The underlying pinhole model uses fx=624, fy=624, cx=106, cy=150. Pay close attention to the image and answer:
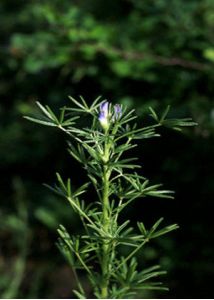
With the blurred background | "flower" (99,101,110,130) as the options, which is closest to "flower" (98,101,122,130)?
"flower" (99,101,110,130)

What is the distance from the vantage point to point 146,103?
2.35 metres

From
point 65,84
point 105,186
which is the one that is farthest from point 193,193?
point 105,186

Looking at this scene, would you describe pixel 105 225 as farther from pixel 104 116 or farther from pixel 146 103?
pixel 146 103

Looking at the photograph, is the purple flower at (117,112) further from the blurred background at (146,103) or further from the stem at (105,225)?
the blurred background at (146,103)

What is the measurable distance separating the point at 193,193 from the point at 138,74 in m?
0.50

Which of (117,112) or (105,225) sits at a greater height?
(117,112)

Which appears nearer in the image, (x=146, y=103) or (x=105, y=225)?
(x=105, y=225)

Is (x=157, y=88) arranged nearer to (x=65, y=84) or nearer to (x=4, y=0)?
(x=65, y=84)

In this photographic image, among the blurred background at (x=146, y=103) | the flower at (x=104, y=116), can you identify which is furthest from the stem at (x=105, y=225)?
the blurred background at (x=146, y=103)

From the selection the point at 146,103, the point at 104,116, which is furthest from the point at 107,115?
the point at 146,103

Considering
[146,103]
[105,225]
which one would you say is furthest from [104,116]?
[146,103]

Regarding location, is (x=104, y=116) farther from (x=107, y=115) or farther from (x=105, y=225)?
(x=105, y=225)

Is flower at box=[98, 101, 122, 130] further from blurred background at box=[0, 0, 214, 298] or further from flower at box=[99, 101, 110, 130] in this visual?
blurred background at box=[0, 0, 214, 298]

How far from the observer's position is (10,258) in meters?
3.15
